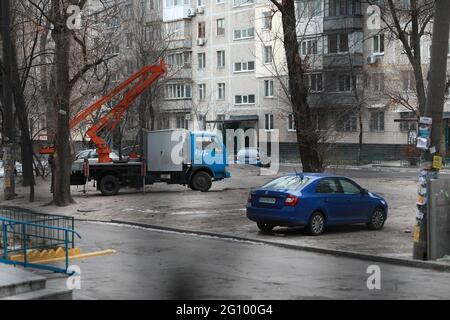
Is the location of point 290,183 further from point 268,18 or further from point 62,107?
point 268,18

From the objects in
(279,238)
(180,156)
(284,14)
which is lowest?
(279,238)

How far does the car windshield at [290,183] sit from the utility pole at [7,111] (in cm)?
1453

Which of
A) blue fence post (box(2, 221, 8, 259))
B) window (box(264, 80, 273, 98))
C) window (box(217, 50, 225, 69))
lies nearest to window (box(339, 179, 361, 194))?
blue fence post (box(2, 221, 8, 259))

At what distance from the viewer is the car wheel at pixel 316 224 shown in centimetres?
1664

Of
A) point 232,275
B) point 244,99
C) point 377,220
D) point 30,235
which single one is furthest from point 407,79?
point 30,235

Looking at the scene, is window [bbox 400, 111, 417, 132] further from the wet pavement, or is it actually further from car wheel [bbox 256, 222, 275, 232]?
car wheel [bbox 256, 222, 275, 232]

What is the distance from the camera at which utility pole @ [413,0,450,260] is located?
13.1 metres

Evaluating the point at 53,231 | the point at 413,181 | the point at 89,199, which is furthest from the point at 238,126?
the point at 53,231

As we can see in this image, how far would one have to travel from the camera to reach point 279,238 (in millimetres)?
16469

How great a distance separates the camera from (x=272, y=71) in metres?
56.7

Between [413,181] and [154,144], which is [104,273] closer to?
[154,144]

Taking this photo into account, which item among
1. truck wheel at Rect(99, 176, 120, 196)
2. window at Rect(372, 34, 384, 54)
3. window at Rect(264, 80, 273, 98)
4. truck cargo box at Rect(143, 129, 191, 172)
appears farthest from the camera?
window at Rect(264, 80, 273, 98)

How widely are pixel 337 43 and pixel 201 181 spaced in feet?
96.4

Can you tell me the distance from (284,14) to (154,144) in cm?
955
